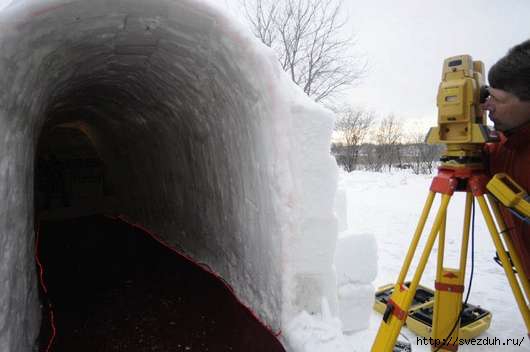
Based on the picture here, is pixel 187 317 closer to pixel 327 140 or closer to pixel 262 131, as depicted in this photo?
pixel 262 131

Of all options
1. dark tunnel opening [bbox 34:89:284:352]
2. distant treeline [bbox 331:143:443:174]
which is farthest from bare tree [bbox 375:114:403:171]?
dark tunnel opening [bbox 34:89:284:352]

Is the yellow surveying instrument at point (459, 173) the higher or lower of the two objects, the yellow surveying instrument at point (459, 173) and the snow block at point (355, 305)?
the higher

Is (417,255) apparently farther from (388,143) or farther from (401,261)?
(388,143)

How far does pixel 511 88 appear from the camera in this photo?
1785mm

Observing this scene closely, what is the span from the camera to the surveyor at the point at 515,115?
5.68ft

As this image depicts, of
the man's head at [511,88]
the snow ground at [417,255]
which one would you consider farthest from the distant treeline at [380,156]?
the man's head at [511,88]

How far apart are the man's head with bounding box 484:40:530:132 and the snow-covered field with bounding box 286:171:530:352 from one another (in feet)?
5.31

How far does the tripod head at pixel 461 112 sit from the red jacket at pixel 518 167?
12 cm

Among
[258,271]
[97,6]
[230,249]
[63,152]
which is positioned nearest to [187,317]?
[230,249]

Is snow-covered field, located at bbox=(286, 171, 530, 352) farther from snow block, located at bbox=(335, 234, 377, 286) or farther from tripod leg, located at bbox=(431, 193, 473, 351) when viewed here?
tripod leg, located at bbox=(431, 193, 473, 351)

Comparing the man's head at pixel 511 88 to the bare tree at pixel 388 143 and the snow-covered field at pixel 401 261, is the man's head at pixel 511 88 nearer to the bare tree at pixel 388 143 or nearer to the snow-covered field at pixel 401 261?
the snow-covered field at pixel 401 261

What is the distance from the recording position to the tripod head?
2.15m

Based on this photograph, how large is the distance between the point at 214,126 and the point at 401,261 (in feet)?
14.2

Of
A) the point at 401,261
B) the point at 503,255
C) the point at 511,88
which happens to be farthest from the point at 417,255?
the point at 511,88
